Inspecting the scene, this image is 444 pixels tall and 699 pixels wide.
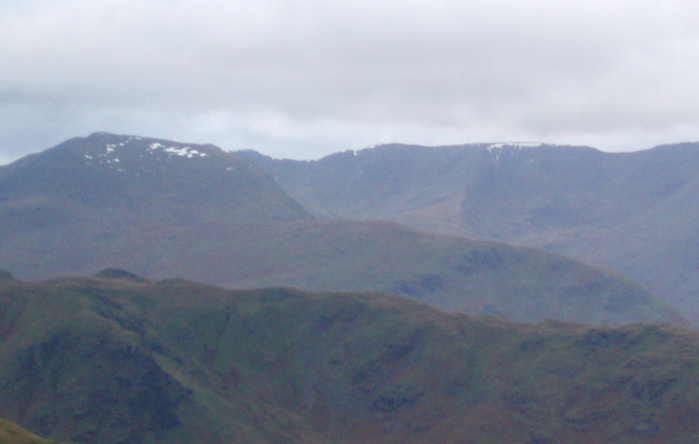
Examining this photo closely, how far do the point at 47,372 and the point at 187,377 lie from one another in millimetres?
30669

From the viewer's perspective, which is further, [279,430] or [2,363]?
[279,430]

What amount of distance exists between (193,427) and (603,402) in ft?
283

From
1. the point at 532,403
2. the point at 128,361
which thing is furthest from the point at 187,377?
the point at 532,403

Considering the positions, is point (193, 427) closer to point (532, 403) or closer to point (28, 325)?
point (28, 325)

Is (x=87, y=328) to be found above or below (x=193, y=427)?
above

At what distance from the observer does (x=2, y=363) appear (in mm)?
183875

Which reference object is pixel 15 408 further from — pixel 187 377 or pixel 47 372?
pixel 187 377

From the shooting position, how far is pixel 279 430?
19762 cm

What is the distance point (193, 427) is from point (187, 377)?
2046 cm

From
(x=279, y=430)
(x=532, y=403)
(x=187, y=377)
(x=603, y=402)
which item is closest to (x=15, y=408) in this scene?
(x=187, y=377)

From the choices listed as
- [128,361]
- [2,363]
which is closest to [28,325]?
[2,363]

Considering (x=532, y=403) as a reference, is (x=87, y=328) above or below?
above

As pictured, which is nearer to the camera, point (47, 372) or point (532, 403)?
point (47, 372)

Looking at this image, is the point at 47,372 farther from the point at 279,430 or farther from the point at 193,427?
the point at 279,430
